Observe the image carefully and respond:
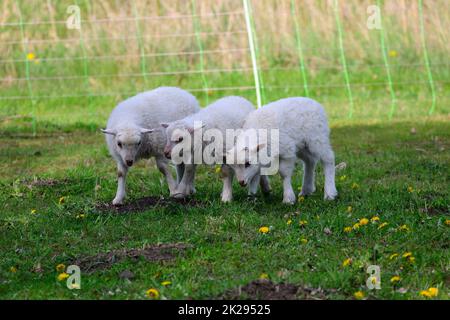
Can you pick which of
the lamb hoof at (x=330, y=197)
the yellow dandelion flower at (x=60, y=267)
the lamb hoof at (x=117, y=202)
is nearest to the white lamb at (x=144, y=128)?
the lamb hoof at (x=117, y=202)

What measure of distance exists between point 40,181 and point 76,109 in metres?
5.09

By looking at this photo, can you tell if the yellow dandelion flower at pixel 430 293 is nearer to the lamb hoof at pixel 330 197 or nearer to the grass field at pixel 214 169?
the grass field at pixel 214 169

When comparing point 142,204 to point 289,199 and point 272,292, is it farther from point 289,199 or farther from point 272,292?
point 272,292

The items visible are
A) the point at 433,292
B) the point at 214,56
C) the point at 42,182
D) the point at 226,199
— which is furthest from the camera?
the point at 214,56

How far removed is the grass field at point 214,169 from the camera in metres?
5.69

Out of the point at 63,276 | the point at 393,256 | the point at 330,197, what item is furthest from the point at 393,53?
the point at 63,276

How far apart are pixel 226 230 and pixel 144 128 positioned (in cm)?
174

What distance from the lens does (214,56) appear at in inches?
581

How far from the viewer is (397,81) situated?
1434cm

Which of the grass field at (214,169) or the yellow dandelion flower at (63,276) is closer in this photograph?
the yellow dandelion flower at (63,276)

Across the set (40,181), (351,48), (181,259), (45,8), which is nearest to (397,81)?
(351,48)

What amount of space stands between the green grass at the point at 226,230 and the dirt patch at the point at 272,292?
0.10 m
